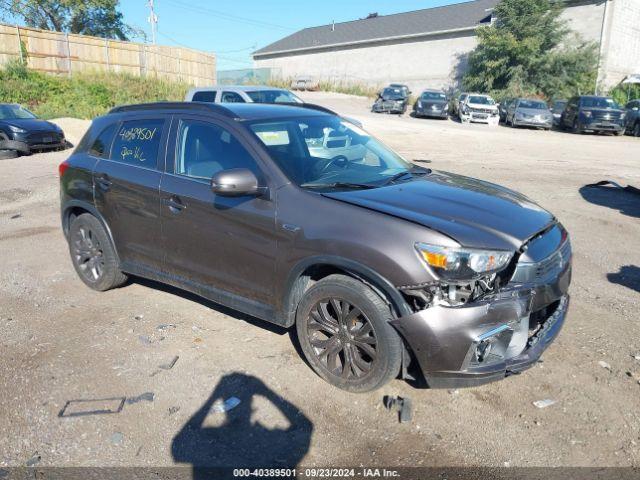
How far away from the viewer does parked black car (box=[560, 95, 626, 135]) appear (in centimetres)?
2405

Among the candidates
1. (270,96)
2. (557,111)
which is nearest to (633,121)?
(557,111)

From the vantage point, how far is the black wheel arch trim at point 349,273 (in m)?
3.28

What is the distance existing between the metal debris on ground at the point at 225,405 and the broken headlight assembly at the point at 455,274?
1320 mm

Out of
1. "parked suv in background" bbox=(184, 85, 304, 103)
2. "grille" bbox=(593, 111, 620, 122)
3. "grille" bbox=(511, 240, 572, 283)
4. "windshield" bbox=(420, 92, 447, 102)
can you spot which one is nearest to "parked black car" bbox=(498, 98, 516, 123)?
"windshield" bbox=(420, 92, 447, 102)

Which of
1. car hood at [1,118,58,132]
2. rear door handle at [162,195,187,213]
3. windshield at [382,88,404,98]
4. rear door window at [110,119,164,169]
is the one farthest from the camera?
windshield at [382,88,404,98]

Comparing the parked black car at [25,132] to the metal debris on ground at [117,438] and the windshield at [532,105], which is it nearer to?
the metal debris on ground at [117,438]

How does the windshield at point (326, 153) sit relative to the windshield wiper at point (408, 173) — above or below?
above

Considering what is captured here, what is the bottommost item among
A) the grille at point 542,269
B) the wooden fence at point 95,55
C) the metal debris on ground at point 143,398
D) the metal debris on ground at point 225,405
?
the metal debris on ground at point 143,398

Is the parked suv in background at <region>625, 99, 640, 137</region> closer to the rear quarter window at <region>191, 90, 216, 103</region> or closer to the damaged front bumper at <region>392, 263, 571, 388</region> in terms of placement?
the rear quarter window at <region>191, 90, 216, 103</region>

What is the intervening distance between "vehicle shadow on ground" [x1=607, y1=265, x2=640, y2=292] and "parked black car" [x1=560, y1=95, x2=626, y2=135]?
2099 cm

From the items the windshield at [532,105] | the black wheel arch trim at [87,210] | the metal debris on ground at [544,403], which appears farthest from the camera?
the windshield at [532,105]

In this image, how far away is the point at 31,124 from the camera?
1627 cm

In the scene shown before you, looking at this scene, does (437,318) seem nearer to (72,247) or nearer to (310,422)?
(310,422)

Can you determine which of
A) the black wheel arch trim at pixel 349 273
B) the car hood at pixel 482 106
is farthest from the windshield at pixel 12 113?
the car hood at pixel 482 106
